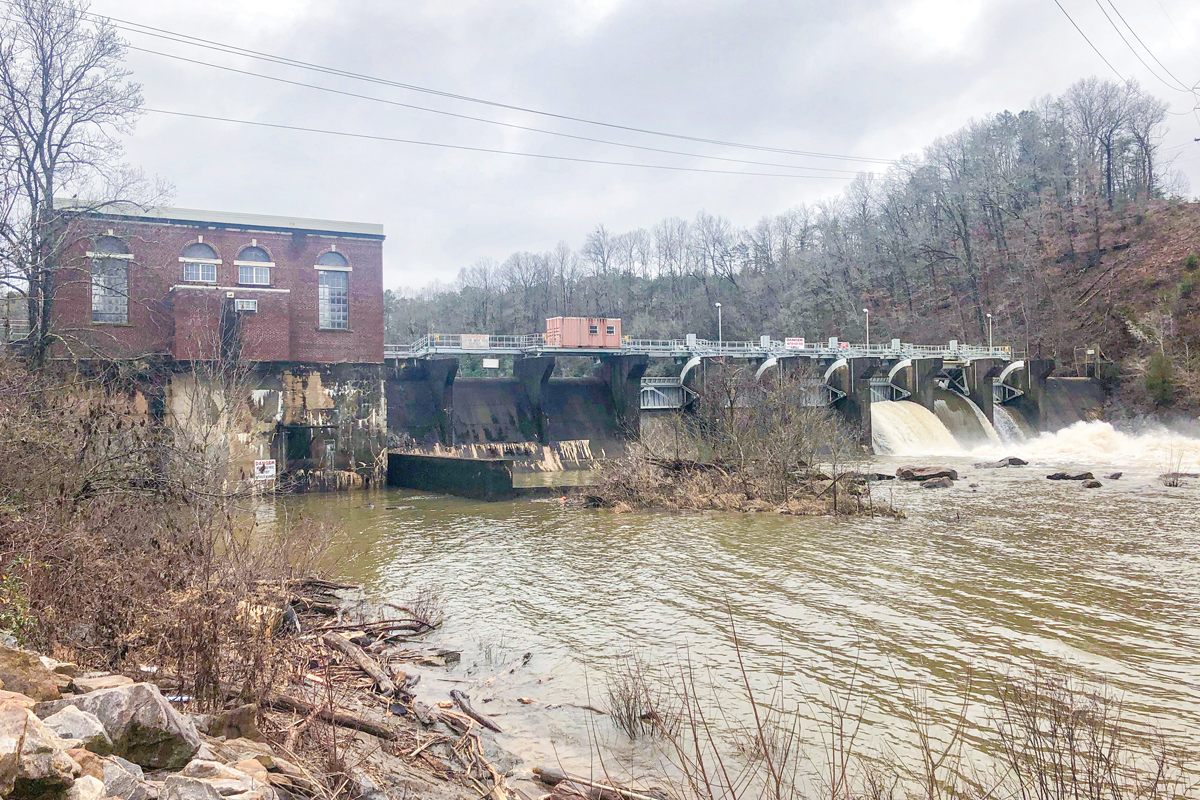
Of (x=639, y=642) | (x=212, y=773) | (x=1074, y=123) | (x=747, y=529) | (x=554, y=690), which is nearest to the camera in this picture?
(x=212, y=773)

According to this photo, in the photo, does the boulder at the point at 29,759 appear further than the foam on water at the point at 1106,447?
No

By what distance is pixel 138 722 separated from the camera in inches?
147

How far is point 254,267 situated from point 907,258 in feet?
202

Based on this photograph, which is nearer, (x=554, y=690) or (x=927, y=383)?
(x=554, y=690)

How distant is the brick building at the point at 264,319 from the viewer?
2514cm

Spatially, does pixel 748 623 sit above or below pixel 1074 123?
below

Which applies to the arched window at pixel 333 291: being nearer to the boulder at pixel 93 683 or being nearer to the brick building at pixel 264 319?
the brick building at pixel 264 319

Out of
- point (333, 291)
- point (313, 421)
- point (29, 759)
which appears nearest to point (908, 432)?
point (333, 291)

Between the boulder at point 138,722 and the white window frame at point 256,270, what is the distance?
2695 centimetres

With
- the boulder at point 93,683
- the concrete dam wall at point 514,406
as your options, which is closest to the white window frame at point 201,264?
the concrete dam wall at point 514,406

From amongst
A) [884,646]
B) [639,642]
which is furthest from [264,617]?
[884,646]

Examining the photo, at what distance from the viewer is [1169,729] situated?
6.28m

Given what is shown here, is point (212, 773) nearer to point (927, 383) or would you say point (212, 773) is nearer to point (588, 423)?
point (588, 423)

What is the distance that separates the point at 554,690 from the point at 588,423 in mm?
27866
